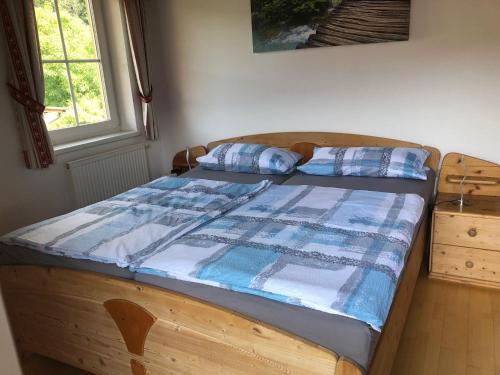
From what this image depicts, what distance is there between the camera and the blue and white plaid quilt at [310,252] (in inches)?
49.3

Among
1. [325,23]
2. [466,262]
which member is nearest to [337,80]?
[325,23]

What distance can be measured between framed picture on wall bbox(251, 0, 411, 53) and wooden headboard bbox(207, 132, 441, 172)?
636mm

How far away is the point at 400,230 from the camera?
66.3 inches

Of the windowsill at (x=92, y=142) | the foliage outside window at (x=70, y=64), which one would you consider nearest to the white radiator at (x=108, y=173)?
the windowsill at (x=92, y=142)

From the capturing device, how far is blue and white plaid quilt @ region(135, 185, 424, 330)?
49.3 inches

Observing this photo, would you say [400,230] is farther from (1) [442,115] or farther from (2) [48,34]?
(2) [48,34]

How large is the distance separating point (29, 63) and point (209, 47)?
1.35 m

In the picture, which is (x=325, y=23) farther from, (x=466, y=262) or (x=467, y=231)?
(x=466, y=262)

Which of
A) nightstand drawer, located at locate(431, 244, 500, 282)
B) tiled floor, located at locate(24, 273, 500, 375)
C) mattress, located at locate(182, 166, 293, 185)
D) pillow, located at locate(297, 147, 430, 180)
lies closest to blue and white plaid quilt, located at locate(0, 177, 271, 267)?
mattress, located at locate(182, 166, 293, 185)

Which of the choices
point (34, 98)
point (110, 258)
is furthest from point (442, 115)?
point (34, 98)

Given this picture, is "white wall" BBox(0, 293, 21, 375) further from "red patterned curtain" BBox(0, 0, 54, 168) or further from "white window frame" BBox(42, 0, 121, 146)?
"white window frame" BBox(42, 0, 121, 146)

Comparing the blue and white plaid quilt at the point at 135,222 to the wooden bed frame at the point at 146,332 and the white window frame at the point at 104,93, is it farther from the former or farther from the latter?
the white window frame at the point at 104,93

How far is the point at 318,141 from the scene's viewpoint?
2.97 m

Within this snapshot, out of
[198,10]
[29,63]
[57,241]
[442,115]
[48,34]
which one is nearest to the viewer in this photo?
[57,241]
